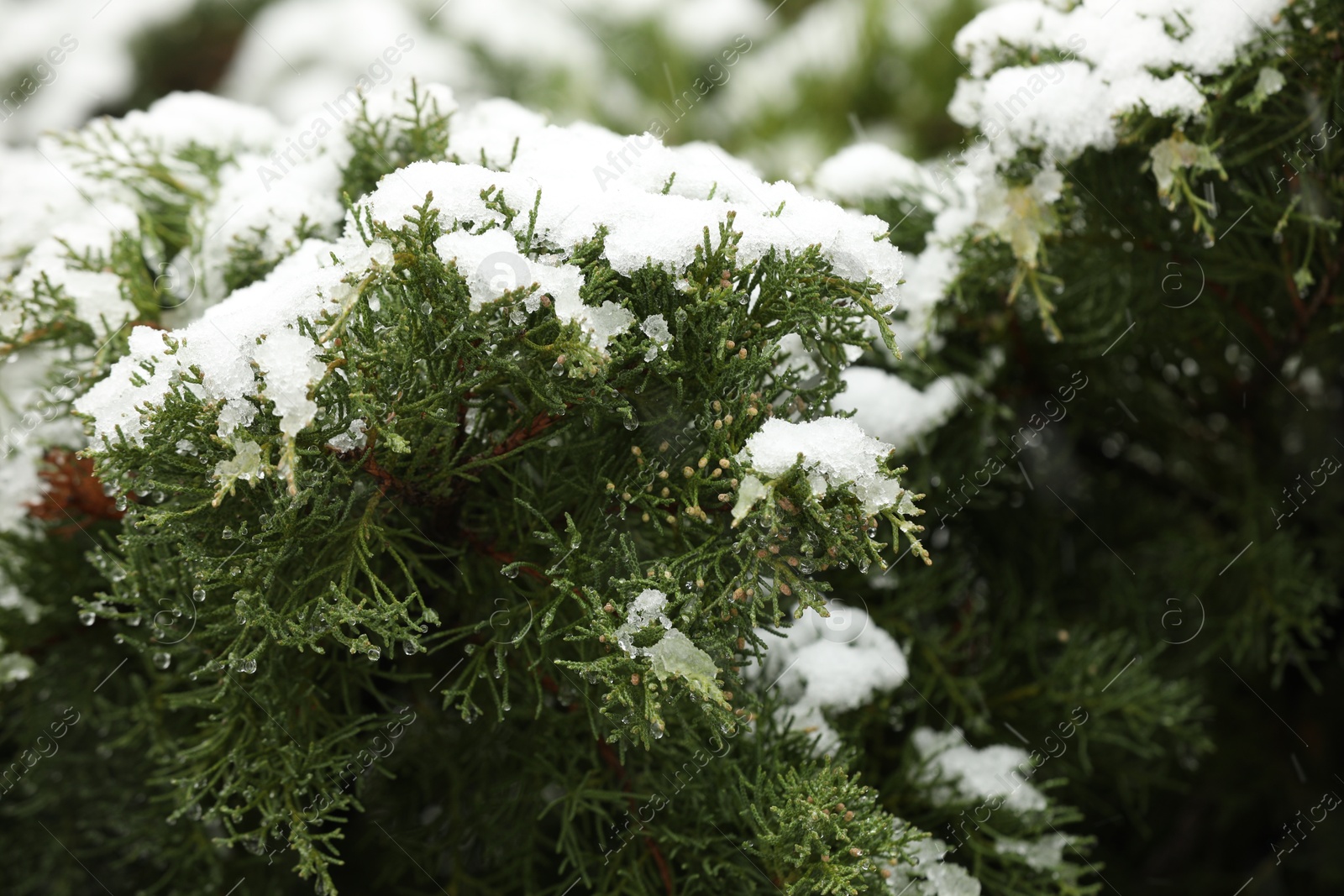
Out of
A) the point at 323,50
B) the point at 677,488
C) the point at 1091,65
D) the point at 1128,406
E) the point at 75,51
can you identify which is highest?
the point at 1091,65

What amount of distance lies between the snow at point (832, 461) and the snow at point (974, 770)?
1.17 ft

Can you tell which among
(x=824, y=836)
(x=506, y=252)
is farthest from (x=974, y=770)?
(x=506, y=252)

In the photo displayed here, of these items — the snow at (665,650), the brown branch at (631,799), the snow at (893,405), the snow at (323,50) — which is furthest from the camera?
the snow at (323,50)

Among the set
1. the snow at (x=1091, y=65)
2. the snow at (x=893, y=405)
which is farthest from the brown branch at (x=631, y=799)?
the snow at (x=1091, y=65)

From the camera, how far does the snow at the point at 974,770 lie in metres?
0.81

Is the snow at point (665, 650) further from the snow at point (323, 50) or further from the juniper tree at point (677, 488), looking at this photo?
the snow at point (323, 50)

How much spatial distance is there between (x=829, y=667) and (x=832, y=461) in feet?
1.04

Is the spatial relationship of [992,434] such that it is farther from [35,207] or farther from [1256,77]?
[35,207]

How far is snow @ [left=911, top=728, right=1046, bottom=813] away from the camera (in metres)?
0.81

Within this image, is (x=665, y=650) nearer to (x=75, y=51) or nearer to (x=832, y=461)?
(x=832, y=461)

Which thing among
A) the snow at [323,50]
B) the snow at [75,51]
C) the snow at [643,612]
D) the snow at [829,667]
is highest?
the snow at [643,612]

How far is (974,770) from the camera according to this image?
833mm

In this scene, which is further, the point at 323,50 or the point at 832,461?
the point at 323,50

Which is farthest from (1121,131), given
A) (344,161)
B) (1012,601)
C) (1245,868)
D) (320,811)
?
(1245,868)
